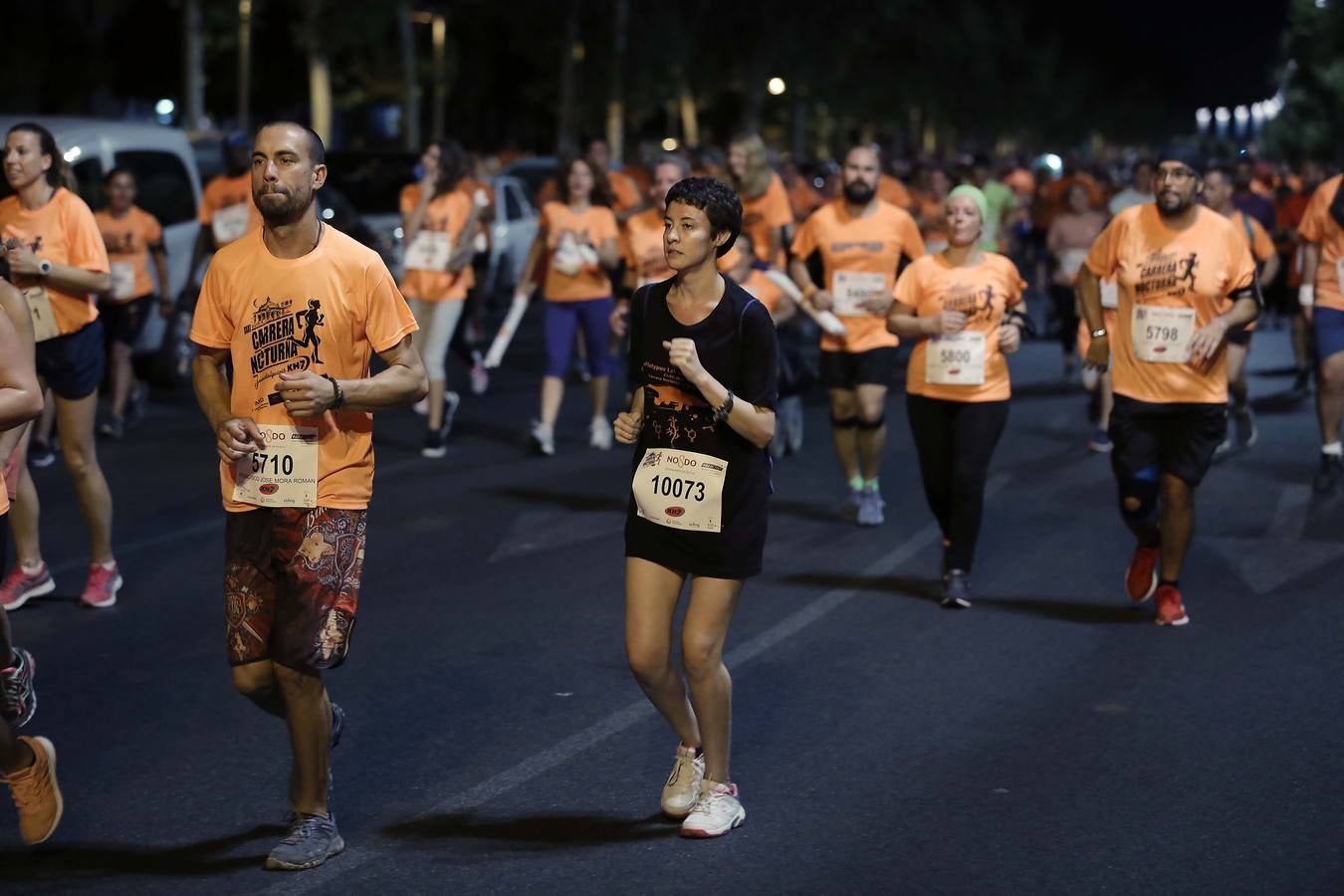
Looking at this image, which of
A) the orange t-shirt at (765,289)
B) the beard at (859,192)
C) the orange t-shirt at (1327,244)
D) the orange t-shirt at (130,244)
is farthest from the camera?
the orange t-shirt at (130,244)

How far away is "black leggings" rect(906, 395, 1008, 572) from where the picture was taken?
859 cm

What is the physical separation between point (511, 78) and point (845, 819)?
72393 mm

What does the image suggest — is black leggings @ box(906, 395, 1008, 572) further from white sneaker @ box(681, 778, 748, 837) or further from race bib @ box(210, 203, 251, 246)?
race bib @ box(210, 203, 251, 246)

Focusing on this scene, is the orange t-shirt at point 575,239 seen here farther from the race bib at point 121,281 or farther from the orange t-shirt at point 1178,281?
the orange t-shirt at point 1178,281

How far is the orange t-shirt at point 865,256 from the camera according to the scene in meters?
10.4

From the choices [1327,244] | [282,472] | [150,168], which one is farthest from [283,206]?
[150,168]

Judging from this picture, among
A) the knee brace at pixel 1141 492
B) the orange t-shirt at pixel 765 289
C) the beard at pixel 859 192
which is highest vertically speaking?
the beard at pixel 859 192

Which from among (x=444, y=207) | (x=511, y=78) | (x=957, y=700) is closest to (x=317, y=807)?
(x=957, y=700)

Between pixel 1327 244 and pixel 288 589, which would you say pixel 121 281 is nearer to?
pixel 1327 244

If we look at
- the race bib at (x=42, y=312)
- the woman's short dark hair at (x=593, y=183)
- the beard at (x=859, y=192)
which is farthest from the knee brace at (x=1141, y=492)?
the woman's short dark hair at (x=593, y=183)

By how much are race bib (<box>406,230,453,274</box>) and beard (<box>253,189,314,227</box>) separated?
7713 millimetres

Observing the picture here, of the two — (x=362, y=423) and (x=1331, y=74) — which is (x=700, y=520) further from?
(x=1331, y=74)

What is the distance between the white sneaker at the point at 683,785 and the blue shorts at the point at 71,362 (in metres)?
3.61

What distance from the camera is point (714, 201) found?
17.8 ft
